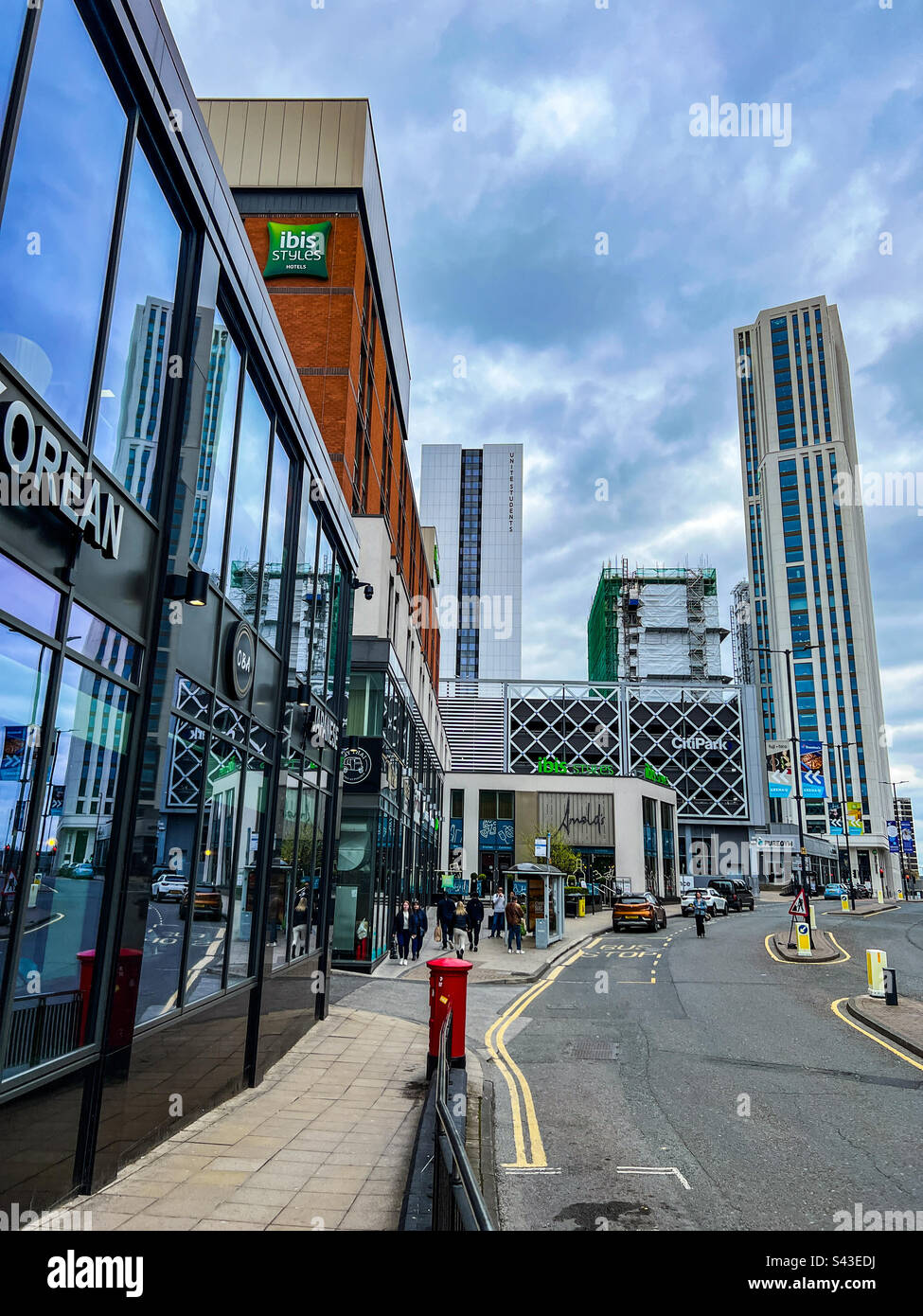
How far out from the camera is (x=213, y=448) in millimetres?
8789

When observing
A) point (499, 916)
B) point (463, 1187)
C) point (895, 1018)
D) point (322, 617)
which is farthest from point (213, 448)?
point (499, 916)

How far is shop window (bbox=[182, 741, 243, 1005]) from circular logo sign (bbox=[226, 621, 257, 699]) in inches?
26.8

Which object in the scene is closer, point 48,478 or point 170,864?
point 48,478

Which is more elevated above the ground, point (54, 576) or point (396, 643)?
point (396, 643)

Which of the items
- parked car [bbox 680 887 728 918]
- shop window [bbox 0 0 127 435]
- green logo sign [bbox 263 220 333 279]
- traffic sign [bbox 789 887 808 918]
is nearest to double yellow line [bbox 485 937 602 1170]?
shop window [bbox 0 0 127 435]

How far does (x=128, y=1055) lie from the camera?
266 inches

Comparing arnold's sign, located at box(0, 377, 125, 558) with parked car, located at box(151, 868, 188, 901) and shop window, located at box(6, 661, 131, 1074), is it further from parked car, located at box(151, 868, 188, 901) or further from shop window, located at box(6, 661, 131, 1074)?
parked car, located at box(151, 868, 188, 901)

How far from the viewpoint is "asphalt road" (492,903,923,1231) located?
6.62m

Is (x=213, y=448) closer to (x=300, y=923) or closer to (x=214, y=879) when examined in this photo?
(x=214, y=879)

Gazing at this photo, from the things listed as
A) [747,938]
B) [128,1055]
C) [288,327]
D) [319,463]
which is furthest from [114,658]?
[747,938]

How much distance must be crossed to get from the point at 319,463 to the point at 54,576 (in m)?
8.29

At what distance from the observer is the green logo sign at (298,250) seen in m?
26.1

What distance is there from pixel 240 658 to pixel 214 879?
94.9 inches
